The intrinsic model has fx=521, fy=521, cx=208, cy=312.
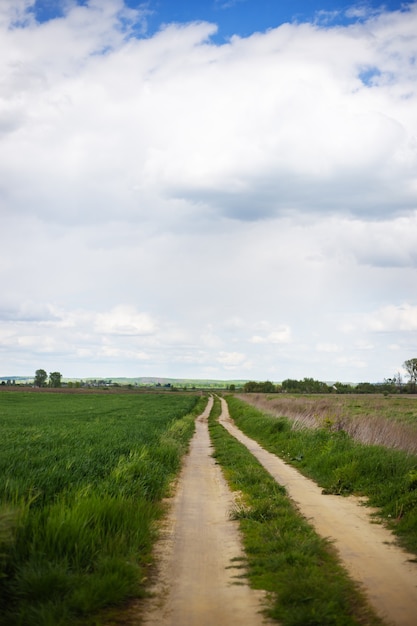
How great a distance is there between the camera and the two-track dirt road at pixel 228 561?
6.08 meters

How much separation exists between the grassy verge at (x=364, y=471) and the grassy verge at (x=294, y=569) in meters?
1.86

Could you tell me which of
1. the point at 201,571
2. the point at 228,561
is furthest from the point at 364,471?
the point at 201,571

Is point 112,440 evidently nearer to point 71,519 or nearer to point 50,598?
point 71,519

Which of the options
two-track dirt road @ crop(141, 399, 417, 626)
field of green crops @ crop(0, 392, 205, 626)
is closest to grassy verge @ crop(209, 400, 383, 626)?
two-track dirt road @ crop(141, 399, 417, 626)

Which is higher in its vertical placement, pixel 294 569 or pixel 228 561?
pixel 294 569

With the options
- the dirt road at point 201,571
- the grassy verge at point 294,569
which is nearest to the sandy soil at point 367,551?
the grassy verge at point 294,569

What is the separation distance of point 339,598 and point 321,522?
4.26 metres

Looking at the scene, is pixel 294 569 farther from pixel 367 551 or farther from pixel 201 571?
pixel 367 551

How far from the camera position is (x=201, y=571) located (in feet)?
24.8

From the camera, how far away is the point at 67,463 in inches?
483

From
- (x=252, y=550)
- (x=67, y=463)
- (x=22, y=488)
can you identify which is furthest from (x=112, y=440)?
(x=252, y=550)

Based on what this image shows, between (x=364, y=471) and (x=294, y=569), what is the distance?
8176mm

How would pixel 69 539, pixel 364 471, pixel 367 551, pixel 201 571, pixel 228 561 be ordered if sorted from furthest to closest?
pixel 364 471, pixel 367 551, pixel 228 561, pixel 201 571, pixel 69 539

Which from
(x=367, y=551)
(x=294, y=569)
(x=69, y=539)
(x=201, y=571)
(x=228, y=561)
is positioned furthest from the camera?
(x=367, y=551)
